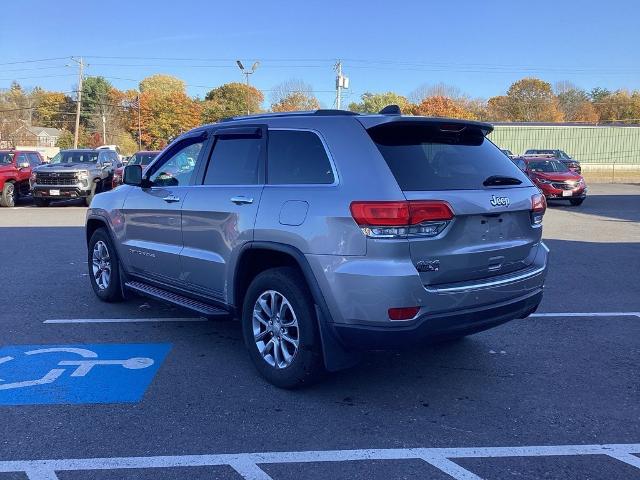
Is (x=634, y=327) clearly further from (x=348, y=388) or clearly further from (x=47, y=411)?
(x=47, y=411)

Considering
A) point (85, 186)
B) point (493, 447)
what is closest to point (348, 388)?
point (493, 447)

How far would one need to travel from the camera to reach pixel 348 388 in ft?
14.4

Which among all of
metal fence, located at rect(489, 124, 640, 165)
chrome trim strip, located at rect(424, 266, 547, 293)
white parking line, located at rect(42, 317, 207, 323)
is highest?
metal fence, located at rect(489, 124, 640, 165)

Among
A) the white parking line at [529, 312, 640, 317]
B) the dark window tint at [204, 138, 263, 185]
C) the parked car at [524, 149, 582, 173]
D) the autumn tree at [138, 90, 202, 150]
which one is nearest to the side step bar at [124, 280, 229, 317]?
the dark window tint at [204, 138, 263, 185]

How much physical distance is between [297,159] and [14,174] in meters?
18.7

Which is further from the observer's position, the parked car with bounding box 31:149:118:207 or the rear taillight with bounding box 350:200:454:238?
the parked car with bounding box 31:149:118:207

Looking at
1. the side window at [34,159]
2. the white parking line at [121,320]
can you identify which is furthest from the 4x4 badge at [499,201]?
the side window at [34,159]

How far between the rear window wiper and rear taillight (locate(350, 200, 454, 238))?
2.07 ft

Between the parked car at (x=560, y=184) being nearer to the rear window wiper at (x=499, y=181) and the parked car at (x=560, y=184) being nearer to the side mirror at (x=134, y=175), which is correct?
the rear window wiper at (x=499, y=181)

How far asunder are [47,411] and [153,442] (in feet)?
2.99

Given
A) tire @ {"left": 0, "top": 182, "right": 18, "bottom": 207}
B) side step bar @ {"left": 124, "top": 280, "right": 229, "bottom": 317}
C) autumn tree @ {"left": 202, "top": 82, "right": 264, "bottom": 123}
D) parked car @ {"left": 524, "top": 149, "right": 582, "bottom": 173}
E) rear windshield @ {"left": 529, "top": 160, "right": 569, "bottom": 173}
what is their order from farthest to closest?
autumn tree @ {"left": 202, "top": 82, "right": 264, "bottom": 123} < parked car @ {"left": 524, "top": 149, "right": 582, "bottom": 173} < rear windshield @ {"left": 529, "top": 160, "right": 569, "bottom": 173} < tire @ {"left": 0, "top": 182, "right": 18, "bottom": 207} < side step bar @ {"left": 124, "top": 280, "right": 229, "bottom": 317}

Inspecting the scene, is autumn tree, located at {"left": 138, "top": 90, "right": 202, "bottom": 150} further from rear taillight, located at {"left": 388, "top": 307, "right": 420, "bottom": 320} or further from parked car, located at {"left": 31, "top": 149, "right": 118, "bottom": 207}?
rear taillight, located at {"left": 388, "top": 307, "right": 420, "bottom": 320}

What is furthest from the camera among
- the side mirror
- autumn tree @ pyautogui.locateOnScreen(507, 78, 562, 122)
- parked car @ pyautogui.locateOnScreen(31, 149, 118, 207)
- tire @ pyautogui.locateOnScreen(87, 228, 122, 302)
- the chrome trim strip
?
autumn tree @ pyautogui.locateOnScreen(507, 78, 562, 122)

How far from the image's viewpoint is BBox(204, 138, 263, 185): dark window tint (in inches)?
184
